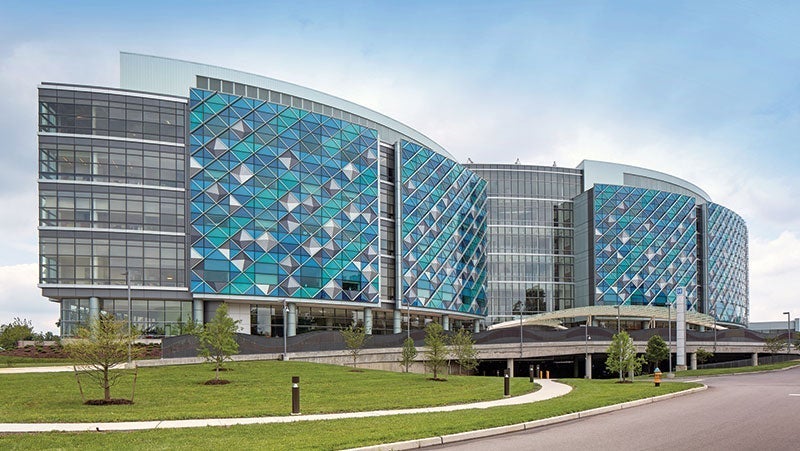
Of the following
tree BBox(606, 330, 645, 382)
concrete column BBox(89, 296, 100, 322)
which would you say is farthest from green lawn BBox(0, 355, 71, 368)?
tree BBox(606, 330, 645, 382)

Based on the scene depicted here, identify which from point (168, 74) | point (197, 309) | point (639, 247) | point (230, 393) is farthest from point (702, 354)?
point (168, 74)

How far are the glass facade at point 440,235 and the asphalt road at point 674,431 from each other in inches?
2252

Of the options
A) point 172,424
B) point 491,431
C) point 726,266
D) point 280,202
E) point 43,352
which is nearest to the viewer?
point 491,431

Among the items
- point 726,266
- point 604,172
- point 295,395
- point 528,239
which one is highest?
point 604,172

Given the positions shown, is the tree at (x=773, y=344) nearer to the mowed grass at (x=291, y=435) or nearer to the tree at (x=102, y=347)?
the mowed grass at (x=291, y=435)

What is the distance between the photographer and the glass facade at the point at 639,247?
10344 cm

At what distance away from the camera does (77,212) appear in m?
60.4

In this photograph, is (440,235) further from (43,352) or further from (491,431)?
(491,431)

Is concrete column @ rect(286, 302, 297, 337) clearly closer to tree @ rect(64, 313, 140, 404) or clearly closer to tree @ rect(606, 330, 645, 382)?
tree @ rect(606, 330, 645, 382)

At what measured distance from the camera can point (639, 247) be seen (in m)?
105

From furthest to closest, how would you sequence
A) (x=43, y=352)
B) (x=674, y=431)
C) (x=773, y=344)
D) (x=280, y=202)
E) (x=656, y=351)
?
1. (x=773, y=344)
2. (x=280, y=202)
3. (x=656, y=351)
4. (x=43, y=352)
5. (x=674, y=431)

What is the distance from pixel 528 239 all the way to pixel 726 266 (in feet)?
134

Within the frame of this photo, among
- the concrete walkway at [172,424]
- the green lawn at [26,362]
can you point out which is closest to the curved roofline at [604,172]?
the green lawn at [26,362]

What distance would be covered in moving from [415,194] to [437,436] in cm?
6750
